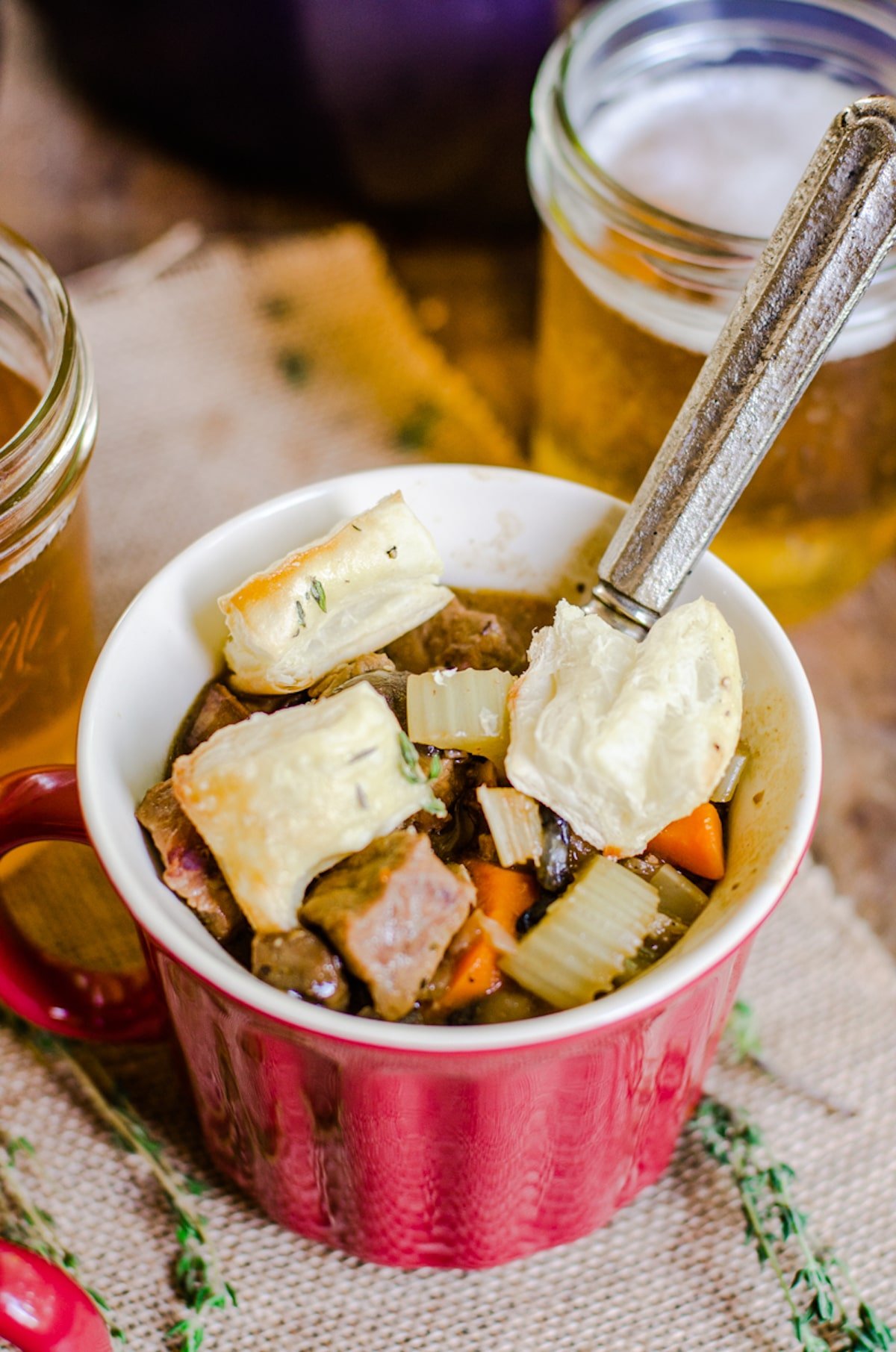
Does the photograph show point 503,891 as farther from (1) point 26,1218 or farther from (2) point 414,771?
(1) point 26,1218

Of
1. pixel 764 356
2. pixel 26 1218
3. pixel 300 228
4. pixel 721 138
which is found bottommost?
pixel 26 1218

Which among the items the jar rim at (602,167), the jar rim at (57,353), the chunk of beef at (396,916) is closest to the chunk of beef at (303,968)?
the chunk of beef at (396,916)

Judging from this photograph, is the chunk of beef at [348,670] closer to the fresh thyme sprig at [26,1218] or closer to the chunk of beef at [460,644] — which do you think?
the chunk of beef at [460,644]

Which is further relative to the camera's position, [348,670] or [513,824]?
[348,670]

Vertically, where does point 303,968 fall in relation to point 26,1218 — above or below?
above

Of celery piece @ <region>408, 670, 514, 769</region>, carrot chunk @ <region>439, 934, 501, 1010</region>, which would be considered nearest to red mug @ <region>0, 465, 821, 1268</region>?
carrot chunk @ <region>439, 934, 501, 1010</region>

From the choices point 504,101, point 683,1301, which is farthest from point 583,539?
point 504,101

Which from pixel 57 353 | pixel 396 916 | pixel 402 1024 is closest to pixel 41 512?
pixel 57 353
